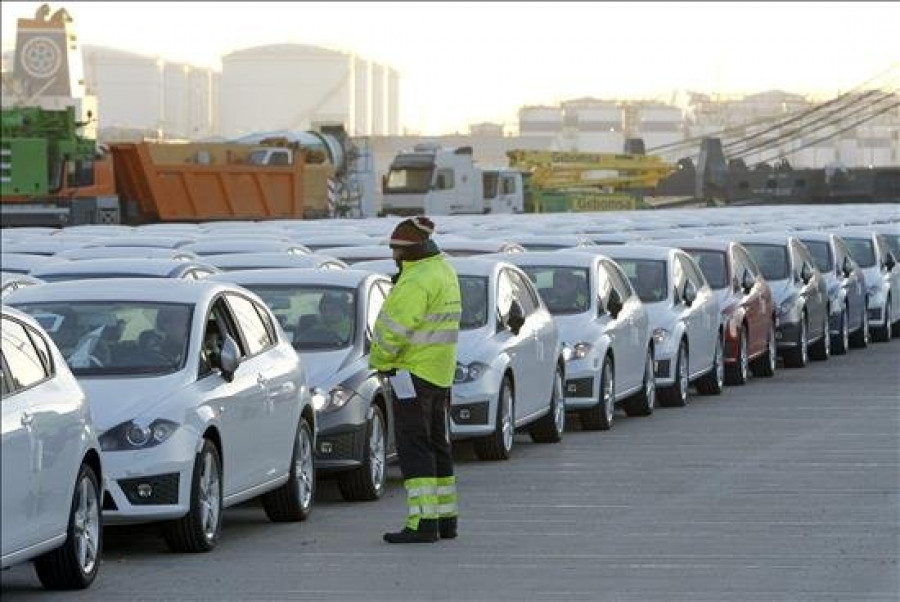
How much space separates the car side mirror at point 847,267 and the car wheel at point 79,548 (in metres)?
24.7

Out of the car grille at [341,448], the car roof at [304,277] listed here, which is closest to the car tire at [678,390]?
the car roof at [304,277]

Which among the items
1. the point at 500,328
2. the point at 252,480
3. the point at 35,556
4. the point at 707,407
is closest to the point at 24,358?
the point at 35,556

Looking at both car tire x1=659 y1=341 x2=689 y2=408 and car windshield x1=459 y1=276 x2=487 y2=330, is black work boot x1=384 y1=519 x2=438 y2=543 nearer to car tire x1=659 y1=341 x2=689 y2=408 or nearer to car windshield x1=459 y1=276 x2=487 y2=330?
car windshield x1=459 y1=276 x2=487 y2=330

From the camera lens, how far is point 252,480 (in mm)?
14781

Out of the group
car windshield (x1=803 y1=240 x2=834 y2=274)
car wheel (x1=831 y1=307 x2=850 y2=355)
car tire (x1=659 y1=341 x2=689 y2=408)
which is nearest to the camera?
car tire (x1=659 y1=341 x2=689 y2=408)

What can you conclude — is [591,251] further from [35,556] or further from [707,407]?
[35,556]

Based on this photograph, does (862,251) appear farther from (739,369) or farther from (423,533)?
(423,533)

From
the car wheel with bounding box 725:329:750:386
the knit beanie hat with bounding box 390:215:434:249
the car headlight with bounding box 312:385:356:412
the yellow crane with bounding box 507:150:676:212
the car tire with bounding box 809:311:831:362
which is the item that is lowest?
the yellow crane with bounding box 507:150:676:212

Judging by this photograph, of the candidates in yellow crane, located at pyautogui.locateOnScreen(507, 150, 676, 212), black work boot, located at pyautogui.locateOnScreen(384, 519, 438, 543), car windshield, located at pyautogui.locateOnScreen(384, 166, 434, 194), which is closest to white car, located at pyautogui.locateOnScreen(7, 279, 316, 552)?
black work boot, located at pyautogui.locateOnScreen(384, 519, 438, 543)

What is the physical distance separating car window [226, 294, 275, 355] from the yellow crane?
91845 millimetres

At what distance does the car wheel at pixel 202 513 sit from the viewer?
13.8 m

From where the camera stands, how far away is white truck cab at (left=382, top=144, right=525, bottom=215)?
286 ft

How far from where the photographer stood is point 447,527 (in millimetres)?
14586

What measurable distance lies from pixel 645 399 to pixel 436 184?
63.1 m
